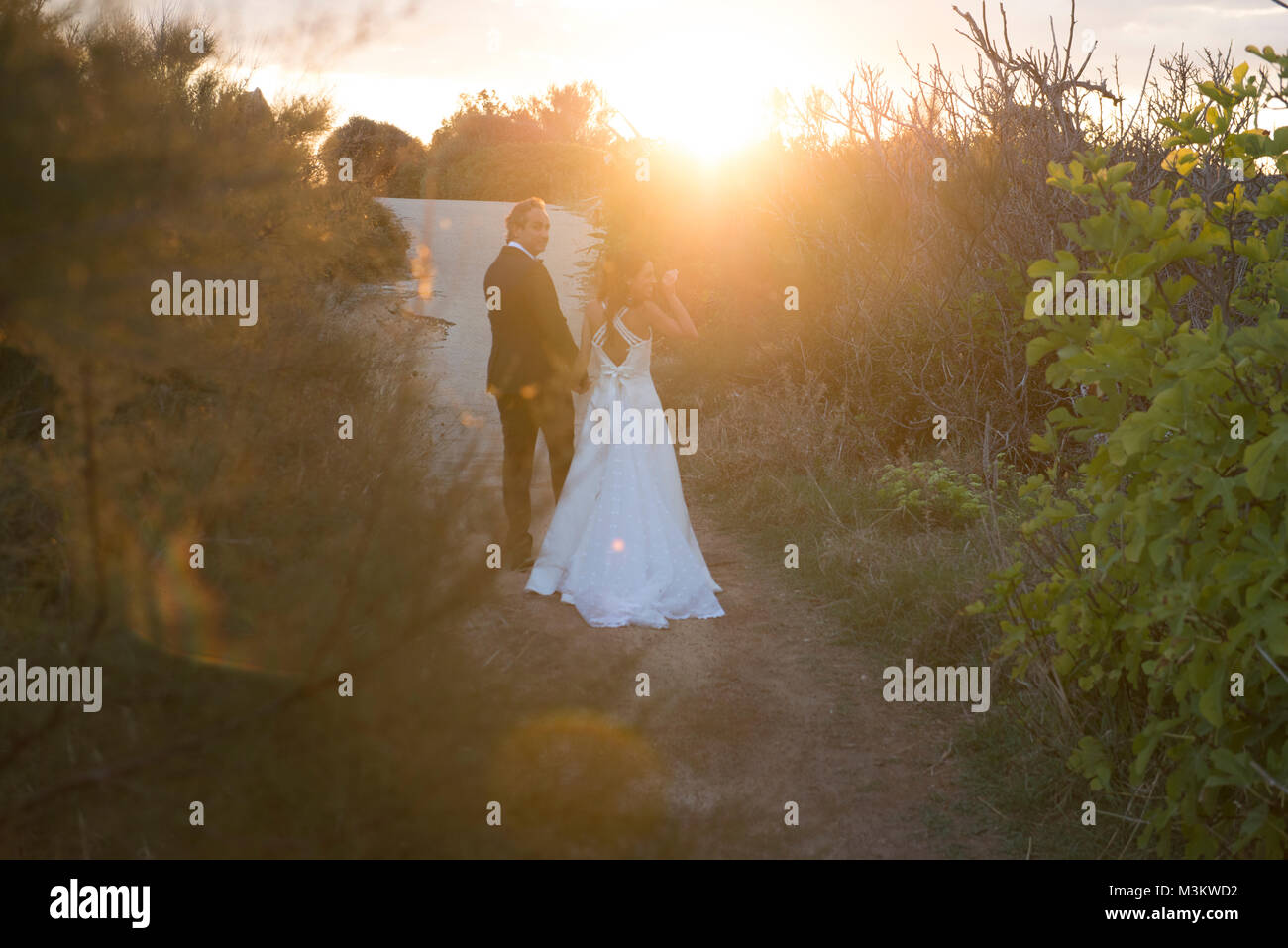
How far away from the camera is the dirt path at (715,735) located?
216 cm

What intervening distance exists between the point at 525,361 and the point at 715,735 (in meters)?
3.01

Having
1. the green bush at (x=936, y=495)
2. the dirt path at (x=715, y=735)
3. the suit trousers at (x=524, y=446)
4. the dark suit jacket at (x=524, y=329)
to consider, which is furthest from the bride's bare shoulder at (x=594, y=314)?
the green bush at (x=936, y=495)

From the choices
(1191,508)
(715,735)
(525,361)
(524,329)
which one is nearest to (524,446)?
(525,361)

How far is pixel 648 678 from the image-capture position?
4.97 meters

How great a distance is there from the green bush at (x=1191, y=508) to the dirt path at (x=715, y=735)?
848 mm

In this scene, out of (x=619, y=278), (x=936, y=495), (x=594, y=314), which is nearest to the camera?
(x=619, y=278)

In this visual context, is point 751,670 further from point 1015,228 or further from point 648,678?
point 1015,228

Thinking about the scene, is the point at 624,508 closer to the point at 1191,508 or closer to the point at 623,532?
the point at 623,532

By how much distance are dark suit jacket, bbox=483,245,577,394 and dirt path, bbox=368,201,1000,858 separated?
4.07 ft

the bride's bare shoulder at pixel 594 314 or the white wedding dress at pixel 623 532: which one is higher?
the bride's bare shoulder at pixel 594 314

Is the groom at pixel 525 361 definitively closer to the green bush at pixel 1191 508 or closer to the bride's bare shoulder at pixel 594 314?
the bride's bare shoulder at pixel 594 314

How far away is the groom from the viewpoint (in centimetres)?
641

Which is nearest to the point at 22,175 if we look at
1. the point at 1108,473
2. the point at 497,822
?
the point at 497,822

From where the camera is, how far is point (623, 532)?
6027mm
